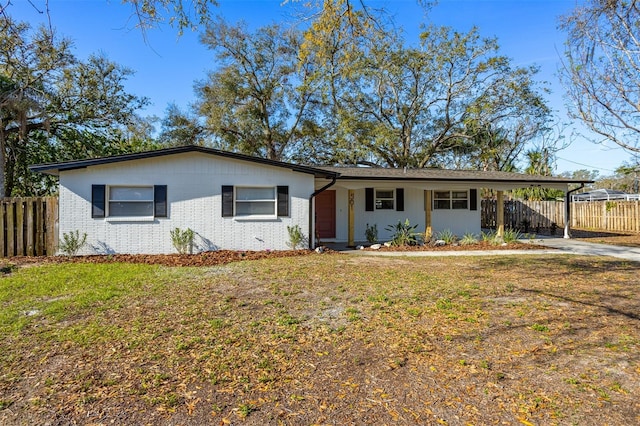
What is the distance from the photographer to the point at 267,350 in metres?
3.64

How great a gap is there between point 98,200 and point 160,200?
164 cm

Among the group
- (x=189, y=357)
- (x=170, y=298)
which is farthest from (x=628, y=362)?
(x=170, y=298)

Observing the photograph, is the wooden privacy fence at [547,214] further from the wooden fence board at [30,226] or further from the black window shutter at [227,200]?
the wooden fence board at [30,226]

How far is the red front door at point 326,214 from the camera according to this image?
14180 mm

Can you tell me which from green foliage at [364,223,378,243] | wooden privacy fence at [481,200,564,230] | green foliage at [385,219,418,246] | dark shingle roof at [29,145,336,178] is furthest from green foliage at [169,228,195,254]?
wooden privacy fence at [481,200,564,230]

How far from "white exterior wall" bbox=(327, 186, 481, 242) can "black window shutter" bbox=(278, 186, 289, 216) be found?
2.76m

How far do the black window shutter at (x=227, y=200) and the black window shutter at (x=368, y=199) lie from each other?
559 cm

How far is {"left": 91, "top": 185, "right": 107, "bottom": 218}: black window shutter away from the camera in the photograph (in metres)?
10.2

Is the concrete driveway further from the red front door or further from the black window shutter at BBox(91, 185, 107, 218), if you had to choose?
the black window shutter at BBox(91, 185, 107, 218)

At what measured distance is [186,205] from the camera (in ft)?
35.3

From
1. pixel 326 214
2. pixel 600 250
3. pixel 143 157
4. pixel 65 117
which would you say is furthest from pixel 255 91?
pixel 600 250

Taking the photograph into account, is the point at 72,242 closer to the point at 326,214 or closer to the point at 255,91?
the point at 326,214

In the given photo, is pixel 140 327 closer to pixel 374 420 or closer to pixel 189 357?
pixel 189 357

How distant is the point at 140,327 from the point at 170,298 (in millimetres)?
1310
